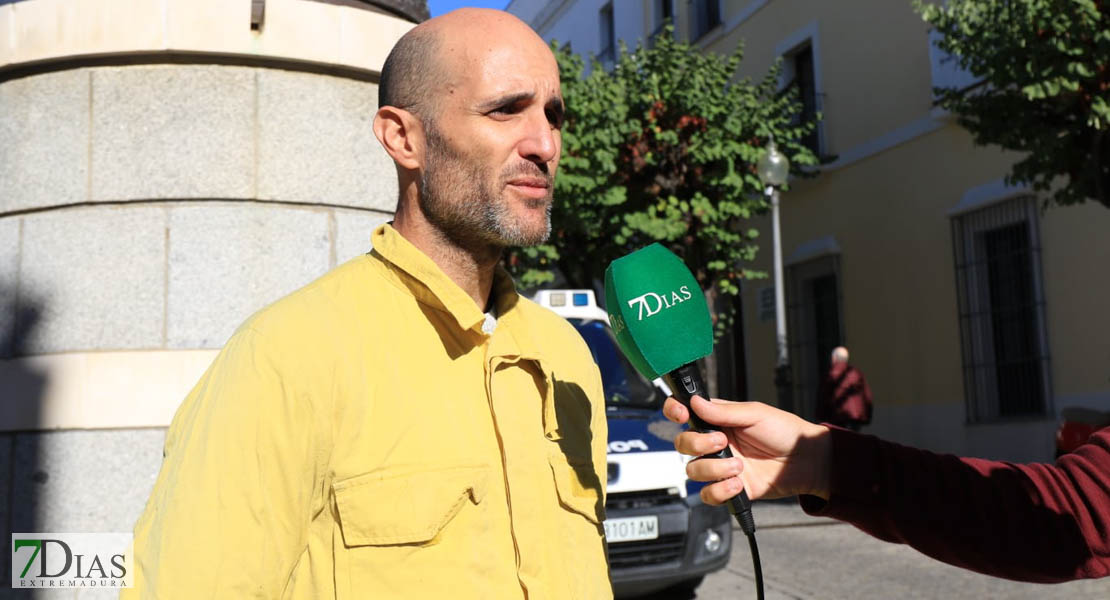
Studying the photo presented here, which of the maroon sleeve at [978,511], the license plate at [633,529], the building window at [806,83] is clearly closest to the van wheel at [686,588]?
the license plate at [633,529]

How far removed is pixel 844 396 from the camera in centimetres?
1348

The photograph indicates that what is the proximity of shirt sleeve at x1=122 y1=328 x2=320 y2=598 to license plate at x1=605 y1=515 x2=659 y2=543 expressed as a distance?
15.9 feet

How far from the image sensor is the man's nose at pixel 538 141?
2023 mm

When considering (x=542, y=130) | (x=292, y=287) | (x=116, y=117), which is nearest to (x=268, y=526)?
(x=542, y=130)

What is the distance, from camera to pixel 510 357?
1955mm

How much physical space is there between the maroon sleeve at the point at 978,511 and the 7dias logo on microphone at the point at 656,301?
0.40 m

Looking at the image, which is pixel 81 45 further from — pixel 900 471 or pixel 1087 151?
pixel 1087 151

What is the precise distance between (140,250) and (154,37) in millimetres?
826

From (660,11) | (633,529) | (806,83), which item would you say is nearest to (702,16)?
(660,11)

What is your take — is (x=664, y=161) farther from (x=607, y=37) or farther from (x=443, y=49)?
(x=443, y=49)

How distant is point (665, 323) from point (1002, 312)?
13.6 meters

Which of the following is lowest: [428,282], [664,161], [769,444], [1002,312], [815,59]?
[769,444]
